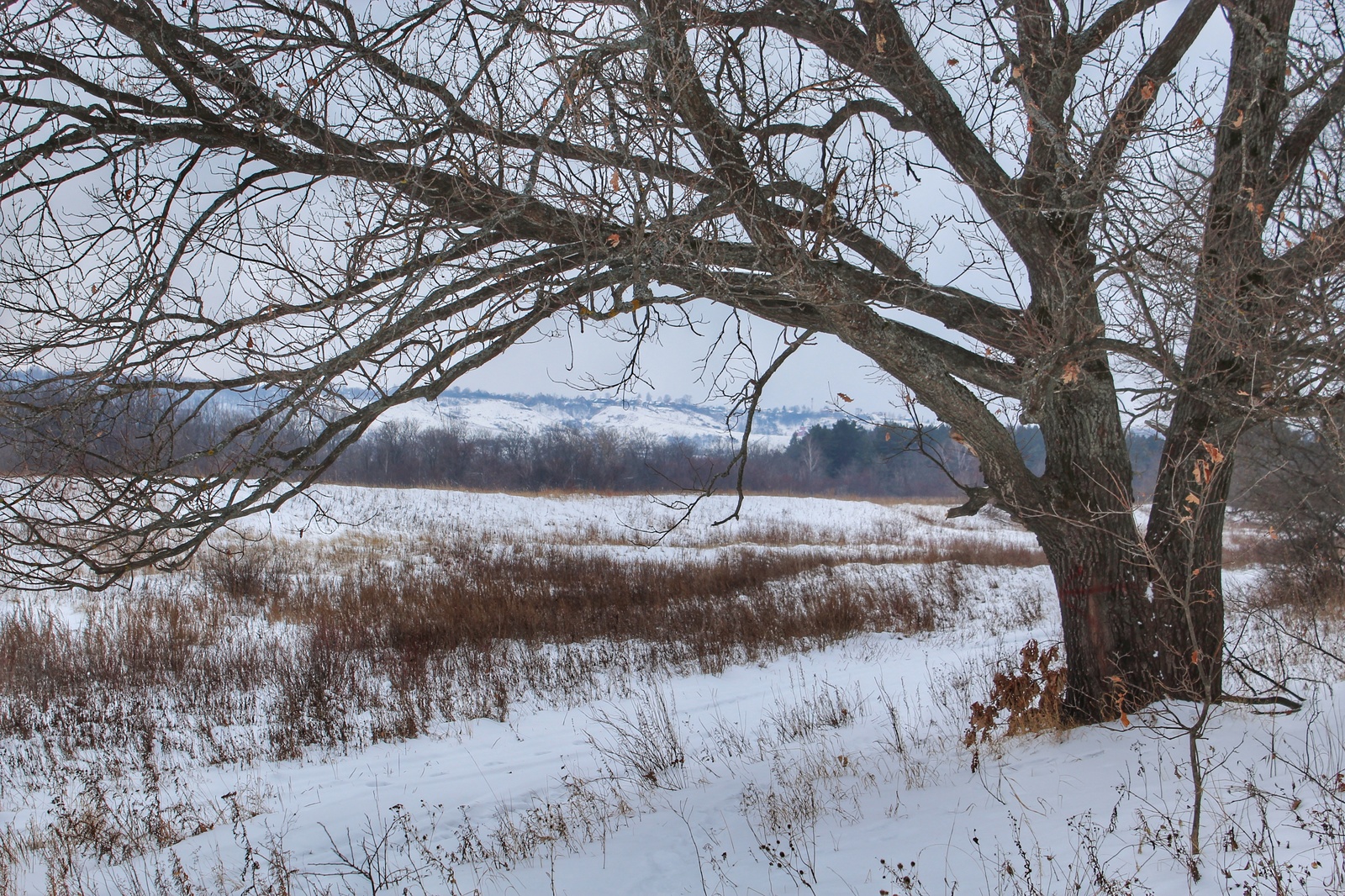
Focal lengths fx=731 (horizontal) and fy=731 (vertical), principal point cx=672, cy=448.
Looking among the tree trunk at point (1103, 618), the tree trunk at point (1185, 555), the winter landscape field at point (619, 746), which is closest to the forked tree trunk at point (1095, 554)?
the tree trunk at point (1103, 618)

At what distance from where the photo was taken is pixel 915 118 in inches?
193

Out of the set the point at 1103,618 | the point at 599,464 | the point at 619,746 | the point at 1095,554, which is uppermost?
the point at 599,464

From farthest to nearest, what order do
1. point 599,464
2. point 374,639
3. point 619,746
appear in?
point 599,464 < point 374,639 < point 619,746

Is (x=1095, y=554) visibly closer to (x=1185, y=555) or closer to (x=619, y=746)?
(x=1185, y=555)

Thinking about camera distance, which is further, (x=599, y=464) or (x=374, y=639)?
(x=599, y=464)

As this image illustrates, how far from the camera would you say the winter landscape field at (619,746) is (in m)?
3.68

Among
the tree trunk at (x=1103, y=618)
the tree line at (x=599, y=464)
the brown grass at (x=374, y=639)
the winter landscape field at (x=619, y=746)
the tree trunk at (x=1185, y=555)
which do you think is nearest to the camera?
the winter landscape field at (x=619, y=746)

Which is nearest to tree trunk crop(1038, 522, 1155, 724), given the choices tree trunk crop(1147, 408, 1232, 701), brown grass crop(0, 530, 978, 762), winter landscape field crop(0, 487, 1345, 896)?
tree trunk crop(1147, 408, 1232, 701)

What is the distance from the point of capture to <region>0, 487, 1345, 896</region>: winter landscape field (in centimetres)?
368

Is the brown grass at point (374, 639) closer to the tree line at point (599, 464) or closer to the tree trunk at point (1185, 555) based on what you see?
the tree trunk at point (1185, 555)

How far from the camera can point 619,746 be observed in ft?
22.1

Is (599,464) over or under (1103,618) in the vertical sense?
over

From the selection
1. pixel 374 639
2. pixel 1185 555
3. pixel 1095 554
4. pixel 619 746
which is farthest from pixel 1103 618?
pixel 374 639

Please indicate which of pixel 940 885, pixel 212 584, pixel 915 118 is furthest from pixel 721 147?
pixel 212 584
